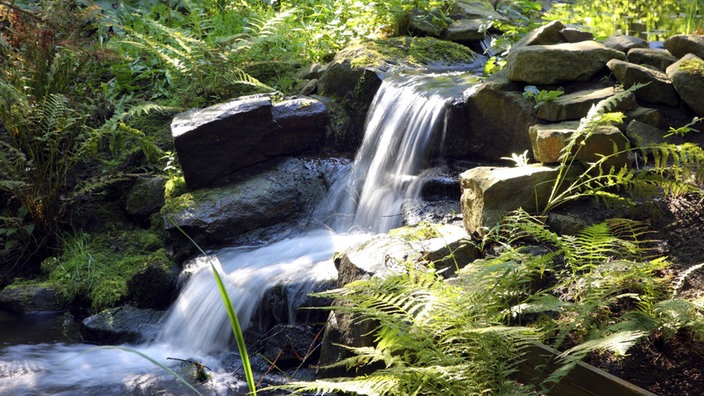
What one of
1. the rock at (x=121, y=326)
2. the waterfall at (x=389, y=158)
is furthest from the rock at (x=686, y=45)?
the rock at (x=121, y=326)

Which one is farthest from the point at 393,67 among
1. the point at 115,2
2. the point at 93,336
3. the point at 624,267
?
the point at 115,2

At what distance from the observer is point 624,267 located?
3.37 metres

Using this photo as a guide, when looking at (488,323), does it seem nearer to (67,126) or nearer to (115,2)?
(67,126)

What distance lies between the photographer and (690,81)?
4.79 meters

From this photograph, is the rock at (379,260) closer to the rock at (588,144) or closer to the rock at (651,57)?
the rock at (588,144)

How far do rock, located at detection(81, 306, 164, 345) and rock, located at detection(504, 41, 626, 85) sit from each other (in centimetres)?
345

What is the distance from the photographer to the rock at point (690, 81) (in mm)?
4770

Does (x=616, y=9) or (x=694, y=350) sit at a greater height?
(x=616, y=9)

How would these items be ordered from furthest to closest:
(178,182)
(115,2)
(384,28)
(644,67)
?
(115,2) < (384,28) < (178,182) < (644,67)

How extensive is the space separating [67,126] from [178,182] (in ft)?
3.70

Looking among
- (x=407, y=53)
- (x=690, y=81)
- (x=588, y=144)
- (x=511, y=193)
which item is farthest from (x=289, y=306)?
(x=407, y=53)

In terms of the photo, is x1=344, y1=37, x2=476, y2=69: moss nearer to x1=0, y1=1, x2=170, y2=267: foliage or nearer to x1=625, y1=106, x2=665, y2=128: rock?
x1=0, y1=1, x2=170, y2=267: foliage

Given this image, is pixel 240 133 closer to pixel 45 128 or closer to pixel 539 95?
pixel 45 128

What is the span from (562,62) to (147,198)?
4.07 m
